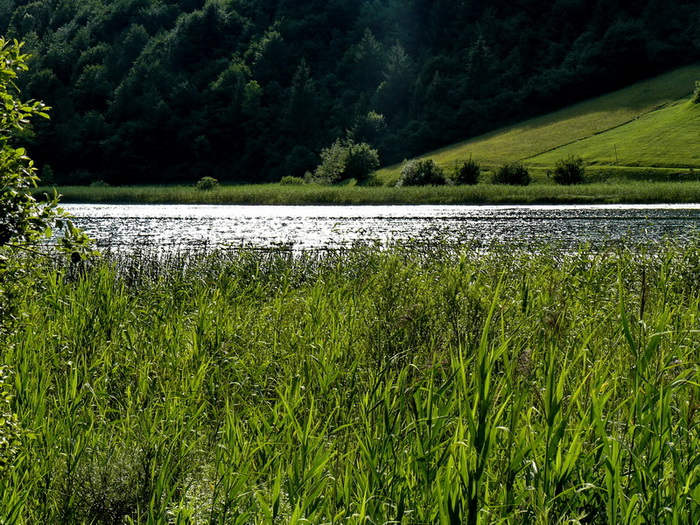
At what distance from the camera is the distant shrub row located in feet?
180

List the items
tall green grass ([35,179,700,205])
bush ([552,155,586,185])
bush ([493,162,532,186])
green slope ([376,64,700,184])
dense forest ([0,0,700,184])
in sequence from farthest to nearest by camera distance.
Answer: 1. dense forest ([0,0,700,184])
2. green slope ([376,64,700,184])
3. bush ([493,162,532,186])
4. bush ([552,155,586,185])
5. tall green grass ([35,179,700,205])

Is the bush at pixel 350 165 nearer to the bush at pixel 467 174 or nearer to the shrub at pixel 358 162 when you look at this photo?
the shrub at pixel 358 162

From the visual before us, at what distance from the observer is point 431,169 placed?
2388 inches

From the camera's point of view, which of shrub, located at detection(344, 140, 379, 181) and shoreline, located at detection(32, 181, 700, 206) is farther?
shrub, located at detection(344, 140, 379, 181)

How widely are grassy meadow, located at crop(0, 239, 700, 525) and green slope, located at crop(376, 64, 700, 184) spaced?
53.9 metres

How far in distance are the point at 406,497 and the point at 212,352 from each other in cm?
307

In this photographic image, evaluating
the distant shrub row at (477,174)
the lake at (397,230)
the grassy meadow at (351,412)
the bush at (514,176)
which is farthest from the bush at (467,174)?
the grassy meadow at (351,412)

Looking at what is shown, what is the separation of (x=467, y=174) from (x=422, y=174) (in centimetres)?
393

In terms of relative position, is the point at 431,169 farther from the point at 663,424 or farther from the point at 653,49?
the point at 663,424

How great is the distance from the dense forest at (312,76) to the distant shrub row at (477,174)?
98.6 ft

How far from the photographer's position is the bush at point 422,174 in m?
59.9

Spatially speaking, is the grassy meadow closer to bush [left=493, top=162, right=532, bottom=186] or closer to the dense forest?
bush [left=493, top=162, right=532, bottom=186]

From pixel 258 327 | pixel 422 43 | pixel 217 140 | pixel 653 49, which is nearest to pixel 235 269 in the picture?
pixel 258 327

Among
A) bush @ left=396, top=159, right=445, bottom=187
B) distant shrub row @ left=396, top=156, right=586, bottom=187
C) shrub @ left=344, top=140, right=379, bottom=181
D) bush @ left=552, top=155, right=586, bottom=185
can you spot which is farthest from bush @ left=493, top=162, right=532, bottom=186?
shrub @ left=344, top=140, right=379, bottom=181
